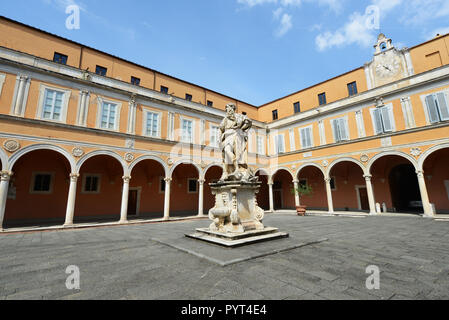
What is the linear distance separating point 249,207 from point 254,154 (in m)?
14.1

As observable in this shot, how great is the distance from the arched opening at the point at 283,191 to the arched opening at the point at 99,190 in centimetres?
→ 1534

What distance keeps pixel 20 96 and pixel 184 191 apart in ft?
39.1

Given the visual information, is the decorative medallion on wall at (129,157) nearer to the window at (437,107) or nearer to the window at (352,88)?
the window at (352,88)

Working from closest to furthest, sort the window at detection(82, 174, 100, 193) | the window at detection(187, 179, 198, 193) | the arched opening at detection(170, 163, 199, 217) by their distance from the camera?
the window at detection(82, 174, 100, 193) < the arched opening at detection(170, 163, 199, 217) < the window at detection(187, 179, 198, 193)

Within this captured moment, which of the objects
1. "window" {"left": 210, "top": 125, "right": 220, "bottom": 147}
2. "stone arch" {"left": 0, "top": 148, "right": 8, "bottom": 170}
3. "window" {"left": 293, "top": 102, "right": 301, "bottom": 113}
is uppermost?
"window" {"left": 293, "top": 102, "right": 301, "bottom": 113}

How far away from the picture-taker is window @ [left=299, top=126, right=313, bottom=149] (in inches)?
731

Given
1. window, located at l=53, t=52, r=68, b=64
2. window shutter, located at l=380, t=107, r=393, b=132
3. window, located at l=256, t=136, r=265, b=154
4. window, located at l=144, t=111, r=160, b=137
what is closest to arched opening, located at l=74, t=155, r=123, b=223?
window, located at l=144, t=111, r=160, b=137

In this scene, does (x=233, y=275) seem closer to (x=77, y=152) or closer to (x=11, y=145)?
(x=77, y=152)

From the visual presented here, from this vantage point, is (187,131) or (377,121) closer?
(377,121)

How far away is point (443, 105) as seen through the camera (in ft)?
41.1

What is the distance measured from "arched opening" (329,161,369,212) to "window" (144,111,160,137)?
612 inches

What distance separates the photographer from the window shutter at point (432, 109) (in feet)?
41.8

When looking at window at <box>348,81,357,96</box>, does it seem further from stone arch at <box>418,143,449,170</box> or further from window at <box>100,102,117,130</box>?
window at <box>100,102,117,130</box>

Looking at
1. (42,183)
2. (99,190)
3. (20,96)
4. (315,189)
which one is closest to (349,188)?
(315,189)
